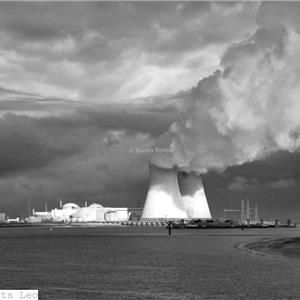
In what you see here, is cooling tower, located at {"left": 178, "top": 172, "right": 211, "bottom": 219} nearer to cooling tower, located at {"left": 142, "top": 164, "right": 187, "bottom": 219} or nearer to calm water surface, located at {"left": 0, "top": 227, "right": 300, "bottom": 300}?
cooling tower, located at {"left": 142, "top": 164, "right": 187, "bottom": 219}

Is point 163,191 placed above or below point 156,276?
above

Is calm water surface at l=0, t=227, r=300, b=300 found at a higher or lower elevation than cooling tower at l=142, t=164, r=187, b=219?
lower

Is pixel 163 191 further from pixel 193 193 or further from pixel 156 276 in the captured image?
pixel 156 276

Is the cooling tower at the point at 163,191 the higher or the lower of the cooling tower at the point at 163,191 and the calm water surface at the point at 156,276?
the higher

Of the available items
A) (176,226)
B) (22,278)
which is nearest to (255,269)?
(22,278)

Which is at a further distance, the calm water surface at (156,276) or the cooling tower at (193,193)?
the cooling tower at (193,193)

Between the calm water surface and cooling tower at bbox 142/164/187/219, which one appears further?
cooling tower at bbox 142/164/187/219

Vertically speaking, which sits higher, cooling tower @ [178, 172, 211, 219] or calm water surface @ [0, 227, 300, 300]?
cooling tower @ [178, 172, 211, 219]

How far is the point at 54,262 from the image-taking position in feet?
148

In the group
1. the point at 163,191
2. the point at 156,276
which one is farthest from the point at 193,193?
the point at 156,276

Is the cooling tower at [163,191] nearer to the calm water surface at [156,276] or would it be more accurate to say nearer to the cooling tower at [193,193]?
the cooling tower at [193,193]

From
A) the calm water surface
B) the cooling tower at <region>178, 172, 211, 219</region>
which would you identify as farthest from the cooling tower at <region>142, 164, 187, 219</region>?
the calm water surface

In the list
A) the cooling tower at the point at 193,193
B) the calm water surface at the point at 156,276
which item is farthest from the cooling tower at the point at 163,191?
the calm water surface at the point at 156,276

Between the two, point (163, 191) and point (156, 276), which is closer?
point (156, 276)
